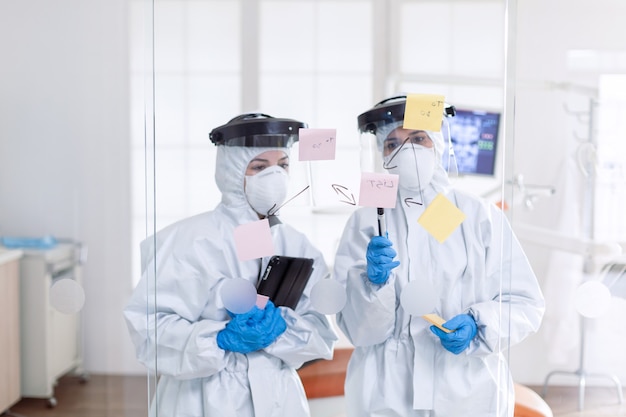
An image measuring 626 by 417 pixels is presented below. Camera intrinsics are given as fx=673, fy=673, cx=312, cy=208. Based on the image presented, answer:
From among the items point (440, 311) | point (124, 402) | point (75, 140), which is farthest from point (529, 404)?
point (75, 140)

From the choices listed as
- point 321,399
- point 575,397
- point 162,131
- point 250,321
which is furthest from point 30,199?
point 575,397

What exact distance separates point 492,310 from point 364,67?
1.04m

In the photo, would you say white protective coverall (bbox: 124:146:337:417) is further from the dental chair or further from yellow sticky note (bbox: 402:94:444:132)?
the dental chair

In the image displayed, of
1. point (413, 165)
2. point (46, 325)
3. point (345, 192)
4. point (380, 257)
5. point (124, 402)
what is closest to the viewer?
point (380, 257)

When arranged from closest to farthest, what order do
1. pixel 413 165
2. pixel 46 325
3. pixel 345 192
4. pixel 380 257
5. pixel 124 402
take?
pixel 380 257 → pixel 413 165 → pixel 345 192 → pixel 46 325 → pixel 124 402

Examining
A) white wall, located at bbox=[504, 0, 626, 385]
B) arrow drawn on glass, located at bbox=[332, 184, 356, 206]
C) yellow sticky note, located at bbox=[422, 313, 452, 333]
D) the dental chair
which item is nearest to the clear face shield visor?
arrow drawn on glass, located at bbox=[332, 184, 356, 206]

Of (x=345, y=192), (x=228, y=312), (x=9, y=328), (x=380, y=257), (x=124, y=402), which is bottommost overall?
(x=124, y=402)

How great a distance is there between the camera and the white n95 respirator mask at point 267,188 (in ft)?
4.99

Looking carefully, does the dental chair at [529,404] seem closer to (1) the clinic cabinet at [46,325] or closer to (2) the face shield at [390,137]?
(2) the face shield at [390,137]

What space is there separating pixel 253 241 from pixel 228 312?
171 millimetres

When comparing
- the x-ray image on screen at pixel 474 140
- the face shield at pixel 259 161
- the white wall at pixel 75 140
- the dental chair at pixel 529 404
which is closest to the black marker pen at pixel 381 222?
the face shield at pixel 259 161

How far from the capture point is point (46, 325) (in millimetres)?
1789

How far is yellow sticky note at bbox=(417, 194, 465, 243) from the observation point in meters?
1.50

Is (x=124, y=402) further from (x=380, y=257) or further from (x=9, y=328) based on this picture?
(x=380, y=257)
